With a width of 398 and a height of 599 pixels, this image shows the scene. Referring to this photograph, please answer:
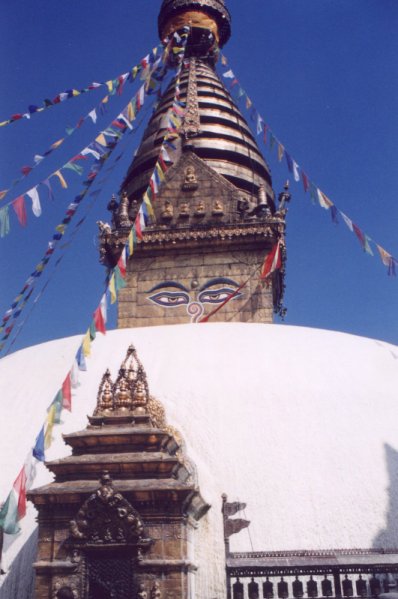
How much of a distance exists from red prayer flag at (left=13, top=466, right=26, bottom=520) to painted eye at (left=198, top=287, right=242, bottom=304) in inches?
317

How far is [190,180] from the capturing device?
14.6 metres

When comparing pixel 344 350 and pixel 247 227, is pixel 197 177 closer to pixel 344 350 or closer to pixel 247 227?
pixel 247 227

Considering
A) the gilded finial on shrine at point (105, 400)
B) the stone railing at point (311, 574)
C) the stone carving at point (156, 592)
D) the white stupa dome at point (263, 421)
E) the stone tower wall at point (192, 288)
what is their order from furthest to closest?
1. the stone tower wall at point (192, 288)
2. the white stupa dome at point (263, 421)
3. the gilded finial on shrine at point (105, 400)
4. the stone railing at point (311, 574)
5. the stone carving at point (156, 592)

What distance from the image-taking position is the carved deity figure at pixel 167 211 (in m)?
14.1

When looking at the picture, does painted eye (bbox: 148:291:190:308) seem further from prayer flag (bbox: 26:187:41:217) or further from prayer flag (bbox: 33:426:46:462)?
prayer flag (bbox: 33:426:46:462)

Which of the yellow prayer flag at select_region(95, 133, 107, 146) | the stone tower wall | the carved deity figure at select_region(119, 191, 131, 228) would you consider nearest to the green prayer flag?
the yellow prayer flag at select_region(95, 133, 107, 146)

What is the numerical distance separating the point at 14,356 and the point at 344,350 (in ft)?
16.6

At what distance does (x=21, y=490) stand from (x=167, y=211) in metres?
9.59

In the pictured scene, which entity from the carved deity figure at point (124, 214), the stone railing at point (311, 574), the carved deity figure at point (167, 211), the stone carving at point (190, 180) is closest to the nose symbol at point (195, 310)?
the carved deity figure at point (167, 211)

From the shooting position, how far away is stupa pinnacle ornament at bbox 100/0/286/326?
13.4m

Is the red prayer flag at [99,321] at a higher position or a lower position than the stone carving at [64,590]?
higher

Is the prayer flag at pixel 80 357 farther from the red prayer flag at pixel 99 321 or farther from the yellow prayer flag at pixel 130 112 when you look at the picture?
the yellow prayer flag at pixel 130 112

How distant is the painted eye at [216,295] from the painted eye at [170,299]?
37cm

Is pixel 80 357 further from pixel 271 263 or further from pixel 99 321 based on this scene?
pixel 271 263
